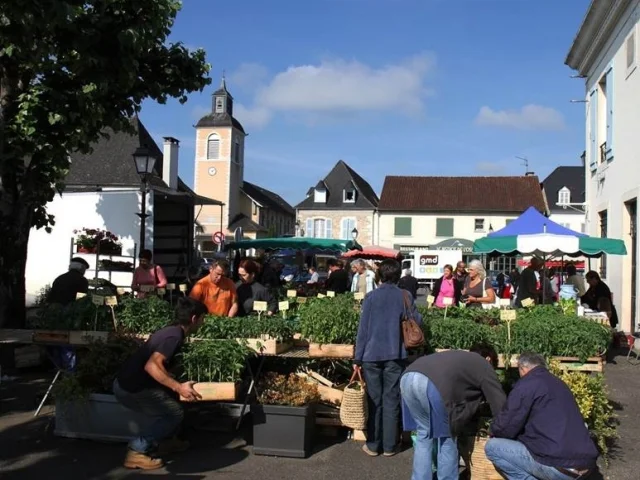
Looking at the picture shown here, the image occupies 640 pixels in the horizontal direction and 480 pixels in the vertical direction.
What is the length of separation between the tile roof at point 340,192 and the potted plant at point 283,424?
1771 inches

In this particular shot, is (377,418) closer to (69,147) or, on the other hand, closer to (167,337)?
(167,337)

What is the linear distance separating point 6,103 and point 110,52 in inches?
69.5

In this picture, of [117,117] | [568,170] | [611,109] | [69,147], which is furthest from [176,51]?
[568,170]

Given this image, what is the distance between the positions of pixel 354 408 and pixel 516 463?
1.76 metres

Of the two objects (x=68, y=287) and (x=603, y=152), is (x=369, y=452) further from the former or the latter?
(x=603, y=152)

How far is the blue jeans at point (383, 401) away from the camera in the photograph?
214 inches

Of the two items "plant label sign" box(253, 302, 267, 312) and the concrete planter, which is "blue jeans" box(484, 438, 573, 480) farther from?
the concrete planter

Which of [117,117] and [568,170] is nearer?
[117,117]

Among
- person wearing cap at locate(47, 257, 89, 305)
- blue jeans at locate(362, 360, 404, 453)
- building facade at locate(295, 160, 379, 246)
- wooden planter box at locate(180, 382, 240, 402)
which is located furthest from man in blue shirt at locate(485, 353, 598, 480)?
building facade at locate(295, 160, 379, 246)

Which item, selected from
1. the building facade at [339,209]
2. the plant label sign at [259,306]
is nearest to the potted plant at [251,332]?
the plant label sign at [259,306]

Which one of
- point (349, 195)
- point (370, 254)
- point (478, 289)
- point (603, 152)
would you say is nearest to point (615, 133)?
point (603, 152)

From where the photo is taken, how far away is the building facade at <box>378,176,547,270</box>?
47781 millimetres

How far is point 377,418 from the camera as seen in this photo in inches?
216

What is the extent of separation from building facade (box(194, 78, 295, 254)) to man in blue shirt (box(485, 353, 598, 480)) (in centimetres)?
4923
